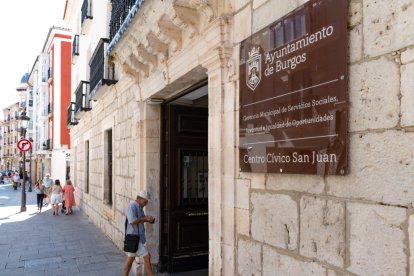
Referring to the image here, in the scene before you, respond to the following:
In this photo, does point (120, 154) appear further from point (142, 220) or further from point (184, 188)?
point (142, 220)

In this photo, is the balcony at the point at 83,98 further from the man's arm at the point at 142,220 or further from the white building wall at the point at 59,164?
the white building wall at the point at 59,164

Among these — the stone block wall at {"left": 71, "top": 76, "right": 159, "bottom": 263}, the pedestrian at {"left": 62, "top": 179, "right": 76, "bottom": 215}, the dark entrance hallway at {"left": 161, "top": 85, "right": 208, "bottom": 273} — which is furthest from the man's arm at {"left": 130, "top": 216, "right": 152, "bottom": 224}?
the pedestrian at {"left": 62, "top": 179, "right": 76, "bottom": 215}

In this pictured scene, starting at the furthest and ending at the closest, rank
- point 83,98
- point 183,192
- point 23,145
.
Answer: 1. point 23,145
2. point 83,98
3. point 183,192

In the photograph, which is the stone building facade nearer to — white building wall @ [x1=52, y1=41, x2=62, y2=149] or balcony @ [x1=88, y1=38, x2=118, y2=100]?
balcony @ [x1=88, y1=38, x2=118, y2=100]

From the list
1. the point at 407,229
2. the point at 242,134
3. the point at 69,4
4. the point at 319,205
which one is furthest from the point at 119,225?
the point at 69,4

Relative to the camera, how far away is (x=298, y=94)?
7.49ft

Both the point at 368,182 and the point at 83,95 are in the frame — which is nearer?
the point at 368,182

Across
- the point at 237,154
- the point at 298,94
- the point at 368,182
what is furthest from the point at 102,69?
the point at 368,182

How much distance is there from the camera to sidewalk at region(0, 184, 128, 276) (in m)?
6.21

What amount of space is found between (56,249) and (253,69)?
21.9 feet

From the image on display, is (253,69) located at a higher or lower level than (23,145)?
higher

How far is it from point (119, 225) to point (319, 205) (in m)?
5.80

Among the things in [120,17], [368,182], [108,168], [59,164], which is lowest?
[59,164]

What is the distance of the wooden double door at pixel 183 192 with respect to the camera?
18.5 ft
